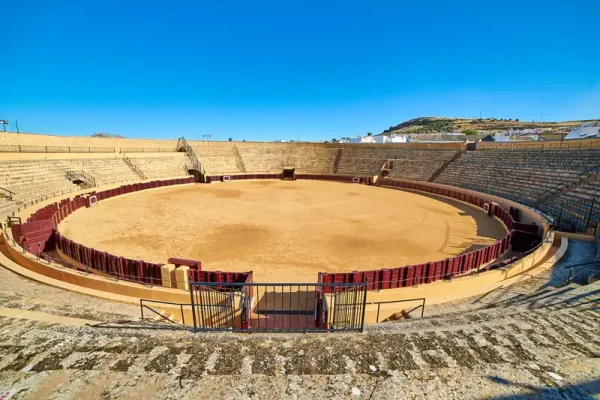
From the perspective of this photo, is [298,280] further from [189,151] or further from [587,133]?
[587,133]

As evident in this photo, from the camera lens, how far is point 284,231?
1945cm

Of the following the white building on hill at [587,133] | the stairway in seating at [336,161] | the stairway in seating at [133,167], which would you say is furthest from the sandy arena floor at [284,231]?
the white building on hill at [587,133]

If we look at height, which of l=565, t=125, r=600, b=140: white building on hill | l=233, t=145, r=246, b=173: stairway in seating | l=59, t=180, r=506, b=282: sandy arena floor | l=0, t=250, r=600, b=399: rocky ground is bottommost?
l=59, t=180, r=506, b=282: sandy arena floor

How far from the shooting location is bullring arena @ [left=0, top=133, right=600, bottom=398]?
4215 mm

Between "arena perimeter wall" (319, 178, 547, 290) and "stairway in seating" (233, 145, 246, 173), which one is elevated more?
"stairway in seating" (233, 145, 246, 173)

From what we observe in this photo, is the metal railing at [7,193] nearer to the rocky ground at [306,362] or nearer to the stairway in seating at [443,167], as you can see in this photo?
the rocky ground at [306,362]

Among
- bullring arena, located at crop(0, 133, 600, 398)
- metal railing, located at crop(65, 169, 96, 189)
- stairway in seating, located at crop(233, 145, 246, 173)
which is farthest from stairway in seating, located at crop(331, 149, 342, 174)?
metal railing, located at crop(65, 169, 96, 189)

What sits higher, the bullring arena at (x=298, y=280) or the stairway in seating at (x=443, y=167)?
the stairway in seating at (x=443, y=167)

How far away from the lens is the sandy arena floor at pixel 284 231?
14734 millimetres

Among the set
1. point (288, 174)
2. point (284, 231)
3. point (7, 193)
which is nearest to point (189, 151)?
point (288, 174)

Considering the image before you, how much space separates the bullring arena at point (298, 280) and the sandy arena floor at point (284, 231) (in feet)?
0.58

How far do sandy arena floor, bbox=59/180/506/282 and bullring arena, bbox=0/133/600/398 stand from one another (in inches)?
6.9

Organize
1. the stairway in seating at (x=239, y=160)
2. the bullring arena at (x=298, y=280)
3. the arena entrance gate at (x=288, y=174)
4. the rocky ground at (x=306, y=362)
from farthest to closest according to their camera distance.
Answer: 1. the stairway in seating at (x=239, y=160)
2. the arena entrance gate at (x=288, y=174)
3. the bullring arena at (x=298, y=280)
4. the rocky ground at (x=306, y=362)

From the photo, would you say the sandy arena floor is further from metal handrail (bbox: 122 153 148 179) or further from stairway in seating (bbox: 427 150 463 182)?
metal handrail (bbox: 122 153 148 179)
